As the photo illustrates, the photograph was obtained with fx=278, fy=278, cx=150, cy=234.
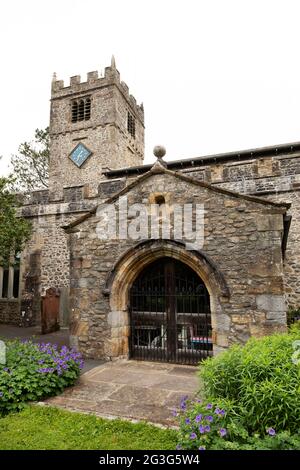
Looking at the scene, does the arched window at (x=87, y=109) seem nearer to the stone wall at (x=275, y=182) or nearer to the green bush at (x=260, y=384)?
the stone wall at (x=275, y=182)

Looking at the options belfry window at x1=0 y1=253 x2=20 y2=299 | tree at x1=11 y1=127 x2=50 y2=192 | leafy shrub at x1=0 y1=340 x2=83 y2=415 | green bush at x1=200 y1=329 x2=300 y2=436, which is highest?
tree at x1=11 y1=127 x2=50 y2=192

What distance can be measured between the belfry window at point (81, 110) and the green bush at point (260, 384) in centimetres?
2260

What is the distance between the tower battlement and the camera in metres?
21.7

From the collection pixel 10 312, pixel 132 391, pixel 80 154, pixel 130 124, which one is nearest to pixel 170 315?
pixel 132 391

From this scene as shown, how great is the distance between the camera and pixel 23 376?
441 centimetres

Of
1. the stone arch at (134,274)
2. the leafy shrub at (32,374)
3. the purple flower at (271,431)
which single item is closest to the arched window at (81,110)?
the stone arch at (134,274)

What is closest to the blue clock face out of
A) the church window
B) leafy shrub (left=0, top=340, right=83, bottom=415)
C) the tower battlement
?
the tower battlement

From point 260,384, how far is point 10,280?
548 inches

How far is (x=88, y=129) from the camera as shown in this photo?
21.8 meters

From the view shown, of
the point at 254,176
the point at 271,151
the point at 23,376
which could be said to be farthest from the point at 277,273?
the point at 271,151

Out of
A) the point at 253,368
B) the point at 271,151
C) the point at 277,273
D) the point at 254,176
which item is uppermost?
the point at 271,151

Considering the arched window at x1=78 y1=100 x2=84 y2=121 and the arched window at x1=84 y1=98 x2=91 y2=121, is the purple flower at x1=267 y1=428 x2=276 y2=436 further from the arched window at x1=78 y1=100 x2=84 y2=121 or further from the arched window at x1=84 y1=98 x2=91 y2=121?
the arched window at x1=78 y1=100 x2=84 y2=121
